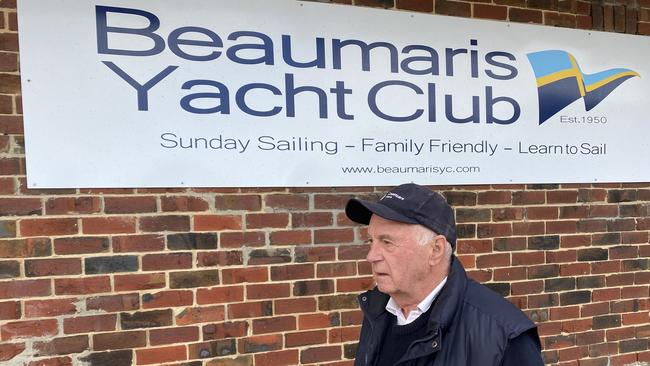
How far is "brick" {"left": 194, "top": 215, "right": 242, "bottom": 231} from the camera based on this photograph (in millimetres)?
2414

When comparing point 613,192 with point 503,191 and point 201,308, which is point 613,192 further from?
point 201,308

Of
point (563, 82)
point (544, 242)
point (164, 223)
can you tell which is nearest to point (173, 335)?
point (164, 223)

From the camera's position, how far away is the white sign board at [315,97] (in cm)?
221

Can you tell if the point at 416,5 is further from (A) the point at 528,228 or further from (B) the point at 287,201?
(A) the point at 528,228

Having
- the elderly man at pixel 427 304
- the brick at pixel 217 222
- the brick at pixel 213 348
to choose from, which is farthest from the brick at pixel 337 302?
the elderly man at pixel 427 304

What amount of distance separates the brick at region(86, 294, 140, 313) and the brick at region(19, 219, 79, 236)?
1.13 feet

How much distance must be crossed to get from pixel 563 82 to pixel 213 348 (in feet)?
8.56

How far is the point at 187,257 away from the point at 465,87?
6.02ft

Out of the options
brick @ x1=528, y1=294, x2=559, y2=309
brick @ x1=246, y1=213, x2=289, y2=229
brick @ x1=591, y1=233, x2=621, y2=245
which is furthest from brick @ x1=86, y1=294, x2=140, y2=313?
brick @ x1=591, y1=233, x2=621, y2=245

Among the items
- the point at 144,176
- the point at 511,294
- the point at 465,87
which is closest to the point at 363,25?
the point at 465,87

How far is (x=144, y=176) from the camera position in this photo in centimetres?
231

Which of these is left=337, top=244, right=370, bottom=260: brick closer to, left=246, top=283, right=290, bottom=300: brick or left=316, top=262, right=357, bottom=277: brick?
left=316, top=262, right=357, bottom=277: brick

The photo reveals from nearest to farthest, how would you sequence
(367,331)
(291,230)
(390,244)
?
(390,244) < (367,331) < (291,230)

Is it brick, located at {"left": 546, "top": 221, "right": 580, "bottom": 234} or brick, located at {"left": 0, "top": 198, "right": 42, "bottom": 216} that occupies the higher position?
brick, located at {"left": 0, "top": 198, "right": 42, "bottom": 216}
